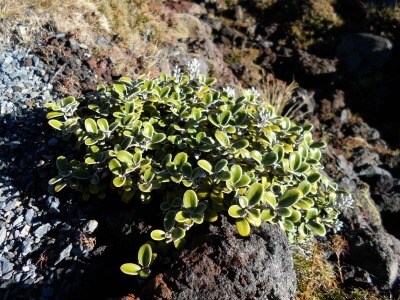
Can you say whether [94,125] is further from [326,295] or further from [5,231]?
[326,295]

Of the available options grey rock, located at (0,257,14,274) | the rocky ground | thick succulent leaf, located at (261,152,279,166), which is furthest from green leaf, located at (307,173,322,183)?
grey rock, located at (0,257,14,274)

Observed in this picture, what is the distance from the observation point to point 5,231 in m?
3.05

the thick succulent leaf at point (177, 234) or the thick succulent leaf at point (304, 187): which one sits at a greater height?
the thick succulent leaf at point (304, 187)

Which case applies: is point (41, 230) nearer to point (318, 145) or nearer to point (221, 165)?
point (221, 165)

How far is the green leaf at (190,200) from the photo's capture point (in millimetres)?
2674

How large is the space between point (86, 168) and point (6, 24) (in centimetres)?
245

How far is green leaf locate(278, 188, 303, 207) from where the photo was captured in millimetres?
2740

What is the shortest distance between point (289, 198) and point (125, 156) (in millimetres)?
1156

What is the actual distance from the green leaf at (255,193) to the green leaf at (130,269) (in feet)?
2.69

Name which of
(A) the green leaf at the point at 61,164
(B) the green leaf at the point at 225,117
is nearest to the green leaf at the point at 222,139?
(B) the green leaf at the point at 225,117

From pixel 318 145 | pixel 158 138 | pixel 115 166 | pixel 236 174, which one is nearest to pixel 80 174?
pixel 115 166

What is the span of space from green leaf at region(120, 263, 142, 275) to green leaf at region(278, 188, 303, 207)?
1.01 m

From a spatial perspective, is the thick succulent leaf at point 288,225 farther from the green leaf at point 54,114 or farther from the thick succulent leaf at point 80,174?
the green leaf at point 54,114

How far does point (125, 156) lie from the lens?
2.89 m
